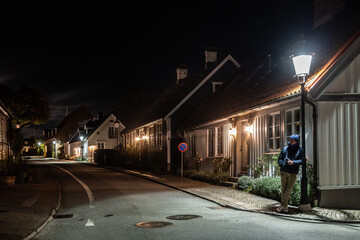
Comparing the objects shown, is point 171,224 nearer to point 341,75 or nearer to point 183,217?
point 183,217

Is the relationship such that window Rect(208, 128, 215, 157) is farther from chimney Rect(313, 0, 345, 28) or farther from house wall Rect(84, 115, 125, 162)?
house wall Rect(84, 115, 125, 162)

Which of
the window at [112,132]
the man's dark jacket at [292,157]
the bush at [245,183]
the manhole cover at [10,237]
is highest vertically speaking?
the window at [112,132]

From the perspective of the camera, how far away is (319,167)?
11469mm

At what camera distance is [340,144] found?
38.0 ft

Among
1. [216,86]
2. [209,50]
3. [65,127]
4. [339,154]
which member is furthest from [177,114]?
[65,127]

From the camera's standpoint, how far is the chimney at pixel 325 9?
15961 millimetres

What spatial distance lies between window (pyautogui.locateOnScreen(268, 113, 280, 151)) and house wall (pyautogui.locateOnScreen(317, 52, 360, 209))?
335 centimetres

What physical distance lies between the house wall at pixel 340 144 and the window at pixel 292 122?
1.68 metres

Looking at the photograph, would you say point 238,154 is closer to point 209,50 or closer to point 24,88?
point 209,50

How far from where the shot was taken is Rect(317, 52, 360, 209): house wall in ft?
37.5

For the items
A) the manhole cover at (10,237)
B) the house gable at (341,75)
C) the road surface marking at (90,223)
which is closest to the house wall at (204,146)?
the house gable at (341,75)

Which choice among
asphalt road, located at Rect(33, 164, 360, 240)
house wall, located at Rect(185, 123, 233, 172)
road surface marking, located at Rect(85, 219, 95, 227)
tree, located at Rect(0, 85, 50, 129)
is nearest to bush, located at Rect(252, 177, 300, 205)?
asphalt road, located at Rect(33, 164, 360, 240)

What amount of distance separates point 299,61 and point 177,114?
20466mm

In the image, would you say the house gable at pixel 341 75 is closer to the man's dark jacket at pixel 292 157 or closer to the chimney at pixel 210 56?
the man's dark jacket at pixel 292 157
